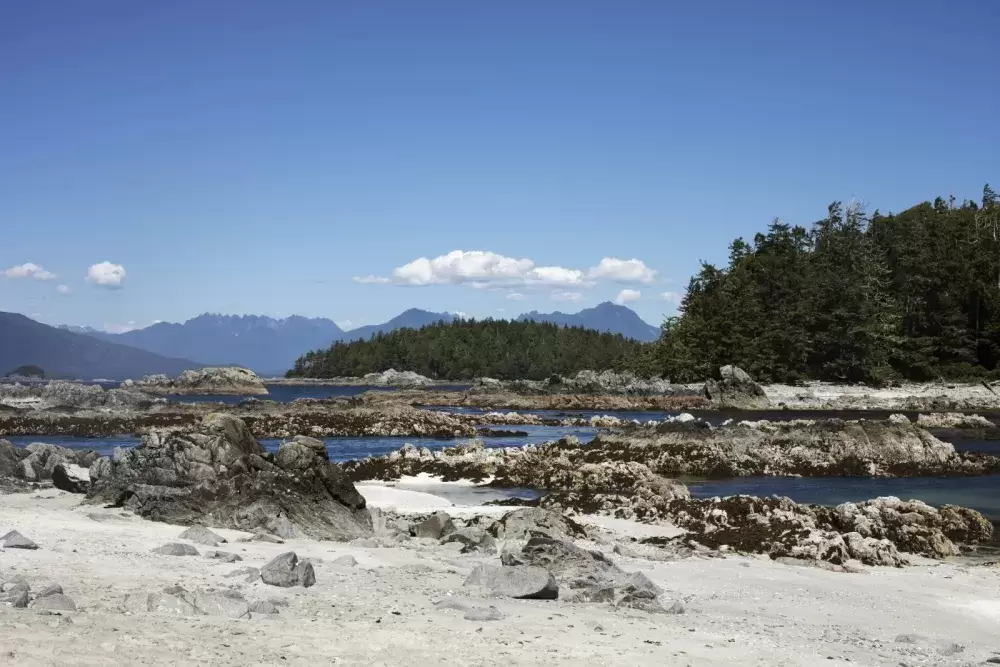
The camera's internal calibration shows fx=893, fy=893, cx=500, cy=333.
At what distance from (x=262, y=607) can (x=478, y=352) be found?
159916 millimetres

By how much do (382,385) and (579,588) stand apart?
140 metres

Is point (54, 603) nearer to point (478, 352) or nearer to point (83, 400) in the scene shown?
point (83, 400)

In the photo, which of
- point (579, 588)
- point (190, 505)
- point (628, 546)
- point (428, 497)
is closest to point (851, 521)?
point (628, 546)

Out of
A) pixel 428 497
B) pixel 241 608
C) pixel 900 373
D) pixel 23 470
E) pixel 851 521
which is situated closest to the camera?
pixel 241 608

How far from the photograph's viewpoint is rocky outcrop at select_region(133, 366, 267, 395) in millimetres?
123000

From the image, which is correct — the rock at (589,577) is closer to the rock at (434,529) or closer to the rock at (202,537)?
the rock at (434,529)

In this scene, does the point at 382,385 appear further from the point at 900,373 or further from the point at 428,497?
the point at 428,497

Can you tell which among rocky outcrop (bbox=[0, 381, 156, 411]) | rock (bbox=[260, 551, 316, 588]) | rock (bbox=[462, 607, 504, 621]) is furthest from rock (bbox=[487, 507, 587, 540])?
rocky outcrop (bbox=[0, 381, 156, 411])

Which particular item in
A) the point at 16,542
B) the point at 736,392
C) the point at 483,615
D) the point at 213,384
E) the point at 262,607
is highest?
the point at 736,392

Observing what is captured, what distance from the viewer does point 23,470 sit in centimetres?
2095

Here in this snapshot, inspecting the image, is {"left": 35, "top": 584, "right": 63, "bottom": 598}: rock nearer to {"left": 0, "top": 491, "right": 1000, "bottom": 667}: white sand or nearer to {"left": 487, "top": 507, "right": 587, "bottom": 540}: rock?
{"left": 0, "top": 491, "right": 1000, "bottom": 667}: white sand

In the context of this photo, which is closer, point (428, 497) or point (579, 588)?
point (579, 588)

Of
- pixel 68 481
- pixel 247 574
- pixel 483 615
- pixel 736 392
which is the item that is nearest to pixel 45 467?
pixel 68 481

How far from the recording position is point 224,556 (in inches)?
479
